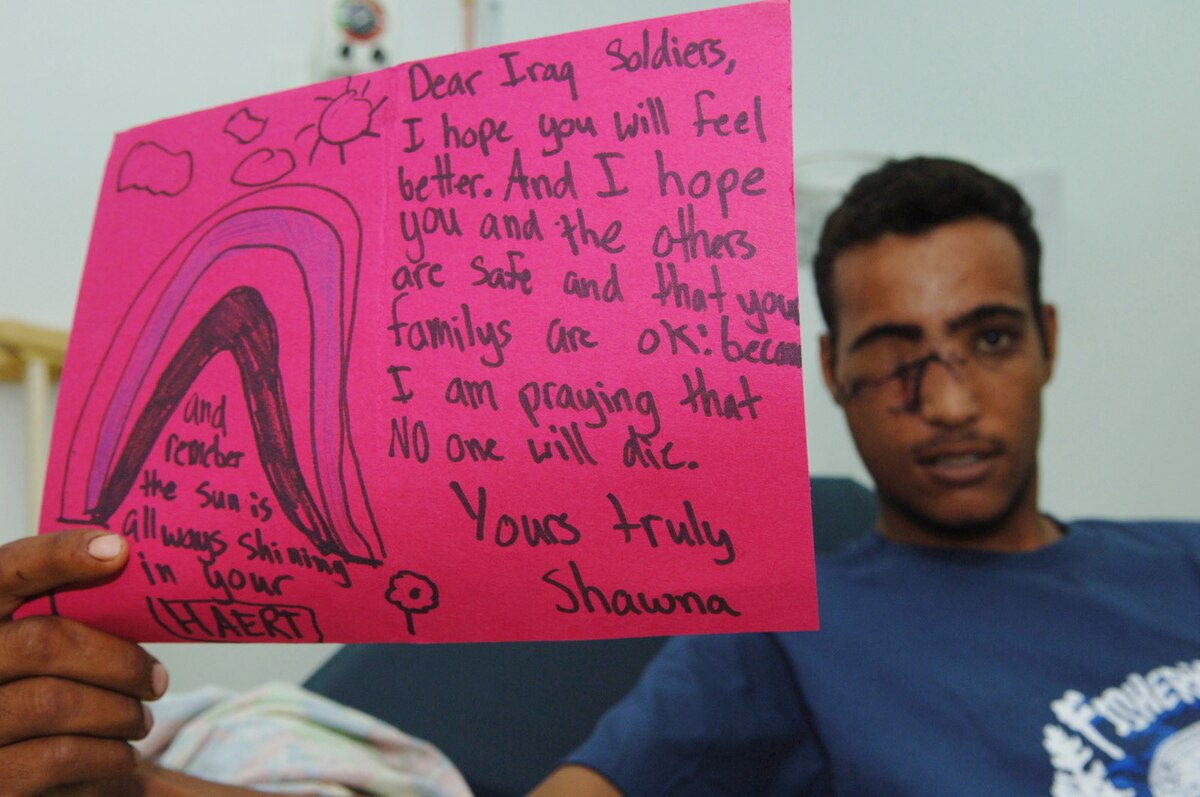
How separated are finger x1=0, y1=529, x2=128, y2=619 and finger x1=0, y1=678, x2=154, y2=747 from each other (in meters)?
0.05

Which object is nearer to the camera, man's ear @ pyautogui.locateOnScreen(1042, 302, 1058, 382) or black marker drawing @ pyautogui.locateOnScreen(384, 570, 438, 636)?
black marker drawing @ pyautogui.locateOnScreen(384, 570, 438, 636)

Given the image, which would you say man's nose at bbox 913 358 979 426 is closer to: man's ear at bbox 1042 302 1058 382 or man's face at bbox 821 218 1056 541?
man's face at bbox 821 218 1056 541

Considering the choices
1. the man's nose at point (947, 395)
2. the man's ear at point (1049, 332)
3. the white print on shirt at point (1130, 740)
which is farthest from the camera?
the man's ear at point (1049, 332)

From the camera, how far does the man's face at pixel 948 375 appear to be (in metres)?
0.72

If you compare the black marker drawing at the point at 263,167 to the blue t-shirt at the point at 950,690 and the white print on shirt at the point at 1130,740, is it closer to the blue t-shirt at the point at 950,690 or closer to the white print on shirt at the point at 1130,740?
the blue t-shirt at the point at 950,690

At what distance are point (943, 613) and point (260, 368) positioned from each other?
58cm

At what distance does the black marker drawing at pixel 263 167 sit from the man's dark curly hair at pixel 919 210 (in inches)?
21.1

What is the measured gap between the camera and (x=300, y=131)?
46 centimetres

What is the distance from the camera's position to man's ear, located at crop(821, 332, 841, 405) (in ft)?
2.67

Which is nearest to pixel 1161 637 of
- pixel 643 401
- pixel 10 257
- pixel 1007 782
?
pixel 1007 782

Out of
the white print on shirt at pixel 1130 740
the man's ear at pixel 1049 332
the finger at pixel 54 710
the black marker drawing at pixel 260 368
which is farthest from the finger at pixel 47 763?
the man's ear at pixel 1049 332

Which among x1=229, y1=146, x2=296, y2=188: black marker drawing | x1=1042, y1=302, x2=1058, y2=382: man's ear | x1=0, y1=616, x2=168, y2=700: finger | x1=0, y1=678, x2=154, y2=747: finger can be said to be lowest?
x1=0, y1=678, x2=154, y2=747: finger

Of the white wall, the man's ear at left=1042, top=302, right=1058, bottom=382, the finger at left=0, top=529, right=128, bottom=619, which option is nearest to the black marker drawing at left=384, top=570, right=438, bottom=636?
the finger at left=0, top=529, right=128, bottom=619

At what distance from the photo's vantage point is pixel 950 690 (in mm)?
628
